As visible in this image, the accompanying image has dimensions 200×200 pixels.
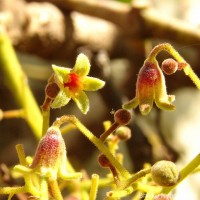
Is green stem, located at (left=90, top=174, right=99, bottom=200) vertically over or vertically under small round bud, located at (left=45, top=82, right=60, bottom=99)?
under

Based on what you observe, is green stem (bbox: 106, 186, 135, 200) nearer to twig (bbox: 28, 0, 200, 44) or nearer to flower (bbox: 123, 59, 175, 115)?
flower (bbox: 123, 59, 175, 115)

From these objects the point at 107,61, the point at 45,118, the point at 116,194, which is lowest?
the point at 116,194

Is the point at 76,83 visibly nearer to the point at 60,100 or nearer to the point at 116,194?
the point at 60,100

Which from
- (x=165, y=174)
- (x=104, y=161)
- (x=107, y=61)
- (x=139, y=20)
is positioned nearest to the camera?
(x=165, y=174)

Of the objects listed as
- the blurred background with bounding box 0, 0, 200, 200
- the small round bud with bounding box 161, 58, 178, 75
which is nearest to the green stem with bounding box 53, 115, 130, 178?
the small round bud with bounding box 161, 58, 178, 75

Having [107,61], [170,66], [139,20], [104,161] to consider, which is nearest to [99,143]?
[104,161]

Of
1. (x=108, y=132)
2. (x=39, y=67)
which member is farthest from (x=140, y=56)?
(x=108, y=132)

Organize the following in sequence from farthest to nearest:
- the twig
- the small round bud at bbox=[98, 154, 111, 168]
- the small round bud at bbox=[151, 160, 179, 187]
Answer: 1. the twig
2. the small round bud at bbox=[98, 154, 111, 168]
3. the small round bud at bbox=[151, 160, 179, 187]

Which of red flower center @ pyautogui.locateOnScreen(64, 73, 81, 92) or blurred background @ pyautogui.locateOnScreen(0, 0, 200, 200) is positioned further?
blurred background @ pyautogui.locateOnScreen(0, 0, 200, 200)
